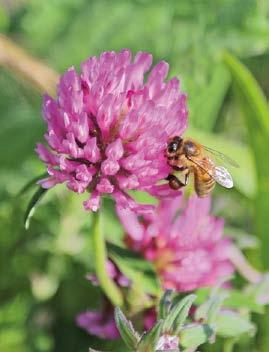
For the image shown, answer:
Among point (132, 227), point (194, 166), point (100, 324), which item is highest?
point (194, 166)

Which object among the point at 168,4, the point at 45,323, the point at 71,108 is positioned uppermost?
the point at 168,4

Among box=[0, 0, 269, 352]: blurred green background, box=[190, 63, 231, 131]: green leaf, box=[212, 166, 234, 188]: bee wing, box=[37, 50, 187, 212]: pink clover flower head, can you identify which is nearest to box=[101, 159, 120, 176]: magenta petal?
box=[37, 50, 187, 212]: pink clover flower head

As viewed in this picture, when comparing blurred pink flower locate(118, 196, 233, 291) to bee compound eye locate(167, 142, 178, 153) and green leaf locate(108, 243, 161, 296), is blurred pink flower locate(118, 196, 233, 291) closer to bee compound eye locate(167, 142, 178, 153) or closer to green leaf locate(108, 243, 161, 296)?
green leaf locate(108, 243, 161, 296)

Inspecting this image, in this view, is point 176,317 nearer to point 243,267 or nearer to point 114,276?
point 114,276

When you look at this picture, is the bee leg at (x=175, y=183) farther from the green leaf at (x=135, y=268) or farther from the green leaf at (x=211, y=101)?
the green leaf at (x=211, y=101)

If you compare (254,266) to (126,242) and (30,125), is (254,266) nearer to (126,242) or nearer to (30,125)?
(126,242)

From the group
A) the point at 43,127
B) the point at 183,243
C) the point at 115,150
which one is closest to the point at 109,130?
the point at 115,150

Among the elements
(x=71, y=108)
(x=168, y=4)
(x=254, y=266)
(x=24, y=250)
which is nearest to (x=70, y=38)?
(x=168, y=4)
